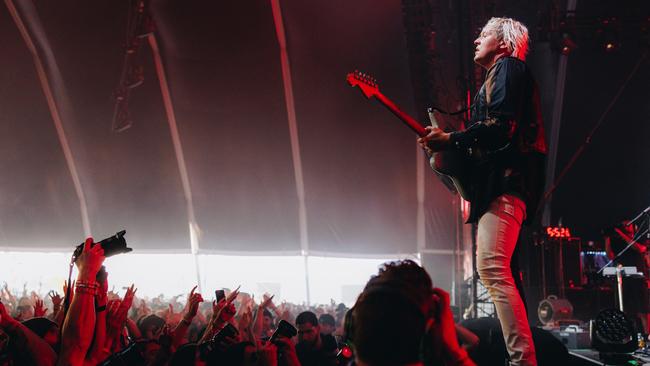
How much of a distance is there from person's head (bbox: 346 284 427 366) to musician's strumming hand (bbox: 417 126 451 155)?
1403mm

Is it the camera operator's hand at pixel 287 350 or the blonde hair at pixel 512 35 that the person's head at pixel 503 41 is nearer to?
the blonde hair at pixel 512 35

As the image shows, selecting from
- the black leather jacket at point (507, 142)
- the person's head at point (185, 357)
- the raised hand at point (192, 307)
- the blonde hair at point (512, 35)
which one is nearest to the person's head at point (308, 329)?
the raised hand at point (192, 307)

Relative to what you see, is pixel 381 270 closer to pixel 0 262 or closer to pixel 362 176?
pixel 362 176

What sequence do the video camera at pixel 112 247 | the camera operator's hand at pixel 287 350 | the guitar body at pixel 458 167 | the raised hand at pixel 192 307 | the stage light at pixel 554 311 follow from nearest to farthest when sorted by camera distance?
the video camera at pixel 112 247, the guitar body at pixel 458 167, the camera operator's hand at pixel 287 350, the raised hand at pixel 192 307, the stage light at pixel 554 311

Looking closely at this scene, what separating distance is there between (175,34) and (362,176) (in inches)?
194

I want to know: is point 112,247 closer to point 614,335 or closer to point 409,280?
point 409,280

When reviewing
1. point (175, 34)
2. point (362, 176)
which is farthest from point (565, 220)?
point (175, 34)

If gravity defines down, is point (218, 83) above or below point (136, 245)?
above

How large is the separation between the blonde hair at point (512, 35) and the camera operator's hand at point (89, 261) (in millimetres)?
2028

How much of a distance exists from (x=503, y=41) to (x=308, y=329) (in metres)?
3.27

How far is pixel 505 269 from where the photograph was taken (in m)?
2.55

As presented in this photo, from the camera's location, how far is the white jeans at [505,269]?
2.42 meters

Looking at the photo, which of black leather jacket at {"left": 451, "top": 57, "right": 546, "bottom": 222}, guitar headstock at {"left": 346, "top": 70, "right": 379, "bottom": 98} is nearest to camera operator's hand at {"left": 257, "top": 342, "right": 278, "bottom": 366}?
black leather jacket at {"left": 451, "top": 57, "right": 546, "bottom": 222}

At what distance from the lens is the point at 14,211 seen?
13461 mm
